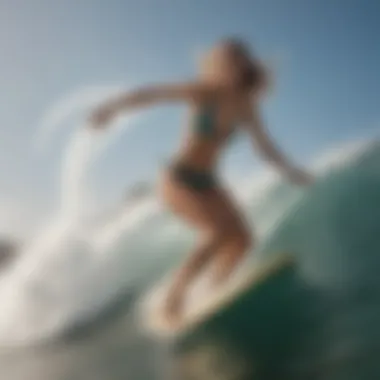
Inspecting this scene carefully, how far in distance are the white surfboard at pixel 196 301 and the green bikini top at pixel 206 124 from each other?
0.78 ft

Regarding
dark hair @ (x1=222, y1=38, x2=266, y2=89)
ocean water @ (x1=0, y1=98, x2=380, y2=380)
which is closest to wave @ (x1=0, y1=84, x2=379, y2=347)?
ocean water @ (x1=0, y1=98, x2=380, y2=380)

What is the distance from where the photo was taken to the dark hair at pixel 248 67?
142cm

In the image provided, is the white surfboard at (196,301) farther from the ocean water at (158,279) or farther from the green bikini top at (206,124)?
the green bikini top at (206,124)

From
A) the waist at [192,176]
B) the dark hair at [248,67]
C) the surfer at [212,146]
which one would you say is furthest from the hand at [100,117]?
the dark hair at [248,67]

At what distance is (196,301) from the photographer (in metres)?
1.36

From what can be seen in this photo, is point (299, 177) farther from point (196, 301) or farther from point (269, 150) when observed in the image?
point (196, 301)

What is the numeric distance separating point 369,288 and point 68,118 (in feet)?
1.94

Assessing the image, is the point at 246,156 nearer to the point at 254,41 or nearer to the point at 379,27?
the point at 254,41

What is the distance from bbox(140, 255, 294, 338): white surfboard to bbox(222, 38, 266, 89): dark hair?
1.04 feet

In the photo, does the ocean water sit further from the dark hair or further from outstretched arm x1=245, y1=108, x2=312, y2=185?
the dark hair

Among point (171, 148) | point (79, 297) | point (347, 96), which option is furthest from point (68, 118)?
point (347, 96)

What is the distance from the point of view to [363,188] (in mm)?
1445

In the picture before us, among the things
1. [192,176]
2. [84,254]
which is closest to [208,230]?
[192,176]

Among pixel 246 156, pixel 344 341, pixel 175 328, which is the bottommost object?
pixel 344 341
